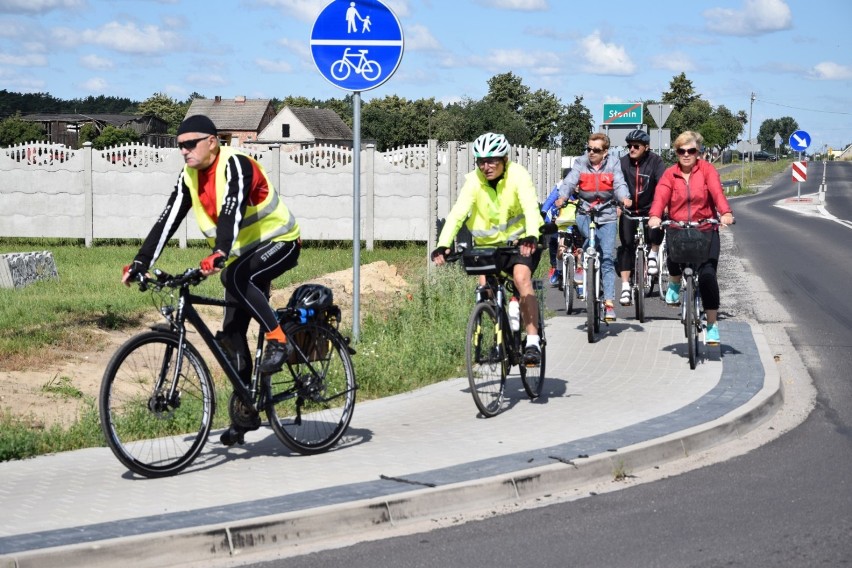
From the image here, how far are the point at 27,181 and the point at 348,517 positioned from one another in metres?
20.8

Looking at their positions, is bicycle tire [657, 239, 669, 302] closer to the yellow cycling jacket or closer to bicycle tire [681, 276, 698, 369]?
bicycle tire [681, 276, 698, 369]

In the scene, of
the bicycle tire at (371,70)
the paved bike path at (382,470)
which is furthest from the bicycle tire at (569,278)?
the bicycle tire at (371,70)

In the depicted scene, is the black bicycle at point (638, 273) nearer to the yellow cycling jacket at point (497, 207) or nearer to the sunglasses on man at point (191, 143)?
the yellow cycling jacket at point (497, 207)

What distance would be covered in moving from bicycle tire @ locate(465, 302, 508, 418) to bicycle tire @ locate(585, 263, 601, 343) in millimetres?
3378

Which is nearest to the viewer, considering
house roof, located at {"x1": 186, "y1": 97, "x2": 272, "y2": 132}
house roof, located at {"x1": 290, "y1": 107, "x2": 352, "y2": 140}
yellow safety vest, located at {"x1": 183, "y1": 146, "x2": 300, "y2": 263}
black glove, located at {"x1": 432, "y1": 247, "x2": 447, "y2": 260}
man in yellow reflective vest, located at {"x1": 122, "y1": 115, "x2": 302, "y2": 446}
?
man in yellow reflective vest, located at {"x1": 122, "y1": 115, "x2": 302, "y2": 446}

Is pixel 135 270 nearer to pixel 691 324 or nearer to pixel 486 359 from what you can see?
pixel 486 359

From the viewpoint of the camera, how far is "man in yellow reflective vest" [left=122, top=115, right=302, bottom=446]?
6.56 metres

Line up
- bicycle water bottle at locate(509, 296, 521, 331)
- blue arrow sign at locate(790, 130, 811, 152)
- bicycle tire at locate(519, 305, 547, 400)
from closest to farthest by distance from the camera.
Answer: bicycle water bottle at locate(509, 296, 521, 331), bicycle tire at locate(519, 305, 547, 400), blue arrow sign at locate(790, 130, 811, 152)

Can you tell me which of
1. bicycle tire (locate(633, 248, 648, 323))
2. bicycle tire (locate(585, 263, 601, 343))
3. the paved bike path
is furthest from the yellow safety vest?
bicycle tire (locate(633, 248, 648, 323))

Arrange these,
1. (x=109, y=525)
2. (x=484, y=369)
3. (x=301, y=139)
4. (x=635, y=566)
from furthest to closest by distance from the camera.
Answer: (x=301, y=139)
(x=484, y=369)
(x=109, y=525)
(x=635, y=566)

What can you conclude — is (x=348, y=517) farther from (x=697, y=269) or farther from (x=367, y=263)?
(x=367, y=263)

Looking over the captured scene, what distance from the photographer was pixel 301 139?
146 metres

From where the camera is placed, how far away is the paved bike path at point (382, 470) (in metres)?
5.37

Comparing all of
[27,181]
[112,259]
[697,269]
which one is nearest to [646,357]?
[697,269]
